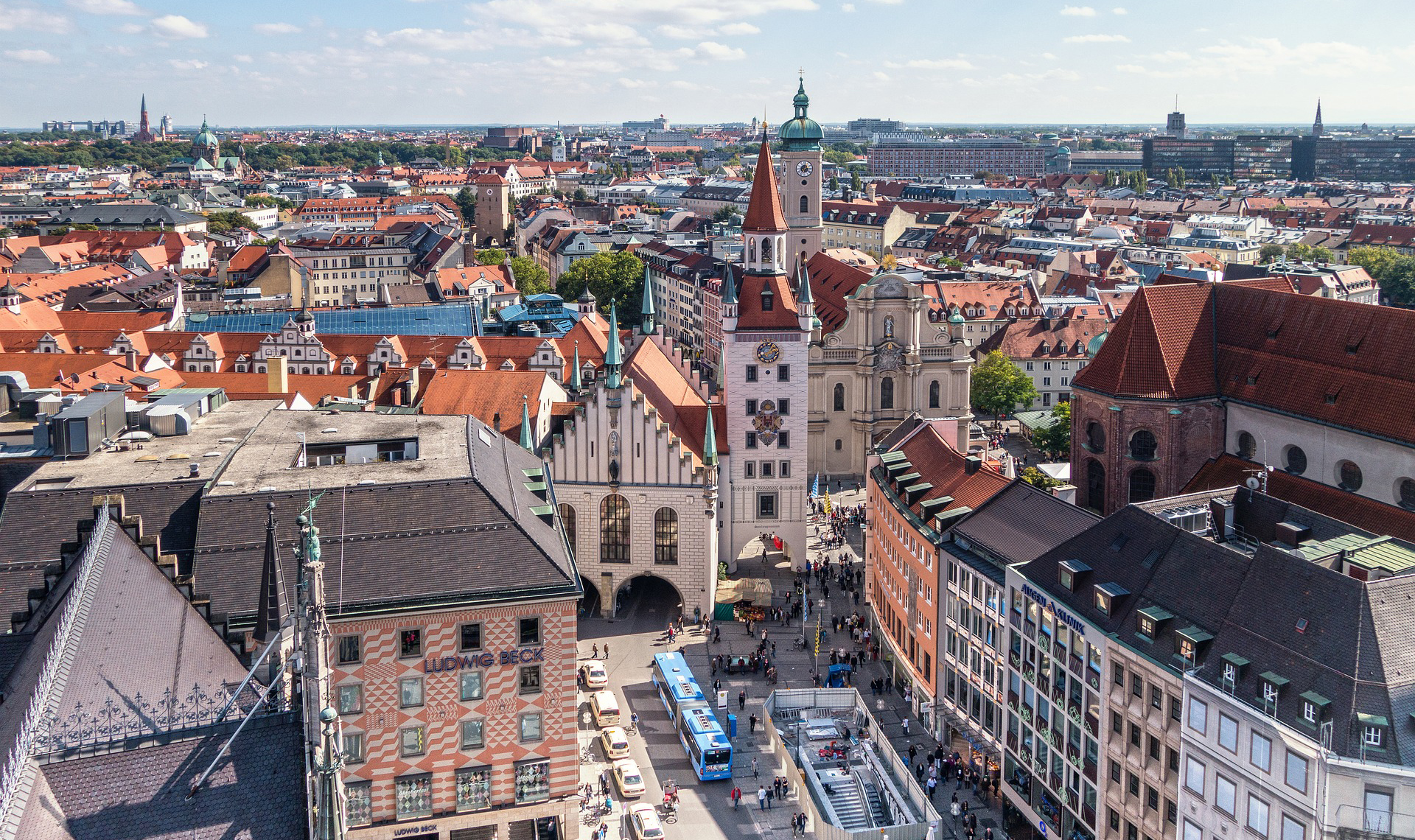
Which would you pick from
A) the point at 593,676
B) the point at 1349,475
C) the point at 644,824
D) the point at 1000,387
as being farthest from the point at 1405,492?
the point at 1000,387

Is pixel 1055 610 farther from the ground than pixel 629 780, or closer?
farther from the ground

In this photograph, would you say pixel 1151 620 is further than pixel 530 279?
No

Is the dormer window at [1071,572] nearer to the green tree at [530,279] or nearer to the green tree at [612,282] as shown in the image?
the green tree at [612,282]

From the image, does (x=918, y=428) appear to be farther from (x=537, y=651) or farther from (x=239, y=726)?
(x=239, y=726)

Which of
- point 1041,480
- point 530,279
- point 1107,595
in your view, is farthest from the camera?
point 530,279

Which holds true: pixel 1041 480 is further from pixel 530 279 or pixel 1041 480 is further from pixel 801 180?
pixel 530 279

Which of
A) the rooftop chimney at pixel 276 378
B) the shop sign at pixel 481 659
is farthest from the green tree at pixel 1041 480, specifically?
the rooftop chimney at pixel 276 378

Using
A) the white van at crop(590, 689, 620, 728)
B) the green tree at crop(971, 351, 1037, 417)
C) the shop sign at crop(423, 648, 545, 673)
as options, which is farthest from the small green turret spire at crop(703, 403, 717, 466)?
the green tree at crop(971, 351, 1037, 417)
